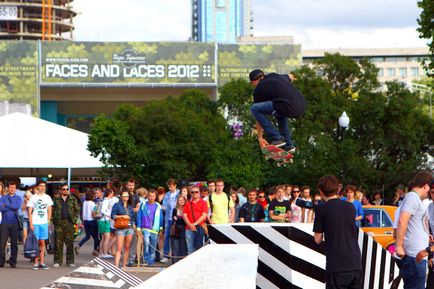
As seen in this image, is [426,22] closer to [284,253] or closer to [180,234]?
[180,234]

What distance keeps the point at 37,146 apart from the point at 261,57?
5957cm

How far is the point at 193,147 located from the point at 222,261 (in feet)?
126

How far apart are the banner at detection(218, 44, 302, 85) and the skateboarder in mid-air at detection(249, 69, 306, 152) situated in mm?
82606

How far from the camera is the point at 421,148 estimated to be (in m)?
43.4

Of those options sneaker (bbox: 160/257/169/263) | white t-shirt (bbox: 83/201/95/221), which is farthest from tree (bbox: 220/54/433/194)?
sneaker (bbox: 160/257/169/263)

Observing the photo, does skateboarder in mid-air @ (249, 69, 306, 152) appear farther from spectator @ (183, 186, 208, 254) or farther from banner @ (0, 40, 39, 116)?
banner @ (0, 40, 39, 116)

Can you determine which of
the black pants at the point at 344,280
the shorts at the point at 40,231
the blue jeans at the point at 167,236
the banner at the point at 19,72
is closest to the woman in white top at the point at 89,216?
the blue jeans at the point at 167,236

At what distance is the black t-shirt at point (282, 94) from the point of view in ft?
38.9

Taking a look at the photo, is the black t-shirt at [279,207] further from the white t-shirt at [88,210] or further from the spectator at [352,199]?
the white t-shirt at [88,210]

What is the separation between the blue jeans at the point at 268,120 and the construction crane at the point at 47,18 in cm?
14841

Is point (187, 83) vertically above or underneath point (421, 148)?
above

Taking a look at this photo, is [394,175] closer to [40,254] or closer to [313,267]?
[40,254]

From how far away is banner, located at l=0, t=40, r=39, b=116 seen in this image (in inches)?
3654

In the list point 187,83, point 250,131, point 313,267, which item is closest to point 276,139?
point 313,267
